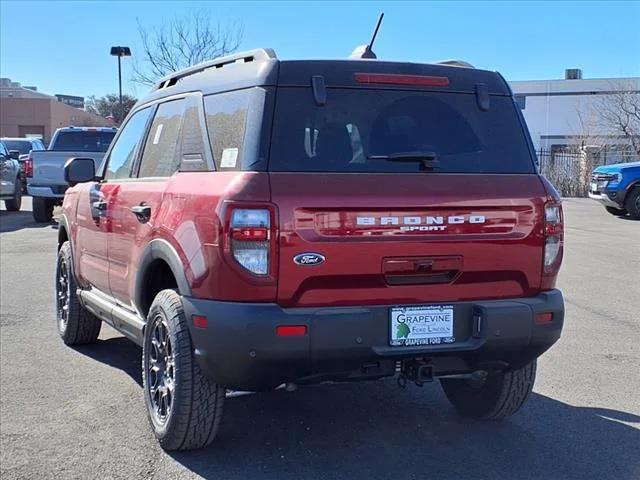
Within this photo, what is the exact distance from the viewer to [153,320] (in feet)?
13.8

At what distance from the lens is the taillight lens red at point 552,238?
3.95m

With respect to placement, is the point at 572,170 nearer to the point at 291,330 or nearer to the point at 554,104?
the point at 291,330

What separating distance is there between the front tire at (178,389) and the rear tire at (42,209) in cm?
1354

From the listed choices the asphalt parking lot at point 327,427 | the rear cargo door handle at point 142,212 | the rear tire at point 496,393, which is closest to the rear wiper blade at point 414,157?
the rear tire at point 496,393

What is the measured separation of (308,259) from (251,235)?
289 millimetres

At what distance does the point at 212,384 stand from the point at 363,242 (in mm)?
1095

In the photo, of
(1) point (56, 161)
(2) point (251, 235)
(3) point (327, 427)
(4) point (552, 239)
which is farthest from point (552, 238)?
(1) point (56, 161)

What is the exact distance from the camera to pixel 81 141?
1644cm

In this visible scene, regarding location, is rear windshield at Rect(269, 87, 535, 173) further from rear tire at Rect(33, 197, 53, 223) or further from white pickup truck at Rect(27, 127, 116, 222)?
rear tire at Rect(33, 197, 53, 223)

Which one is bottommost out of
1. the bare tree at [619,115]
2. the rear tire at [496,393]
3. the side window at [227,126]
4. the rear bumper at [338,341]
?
the rear tire at [496,393]

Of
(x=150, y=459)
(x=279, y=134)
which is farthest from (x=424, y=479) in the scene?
(x=279, y=134)

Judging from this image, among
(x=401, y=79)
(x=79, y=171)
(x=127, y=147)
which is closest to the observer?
(x=401, y=79)

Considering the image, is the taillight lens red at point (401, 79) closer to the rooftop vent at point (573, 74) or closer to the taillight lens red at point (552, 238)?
the taillight lens red at point (552, 238)

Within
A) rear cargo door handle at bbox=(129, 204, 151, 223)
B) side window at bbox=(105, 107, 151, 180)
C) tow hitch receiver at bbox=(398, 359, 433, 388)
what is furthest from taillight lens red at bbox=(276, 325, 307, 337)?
side window at bbox=(105, 107, 151, 180)
